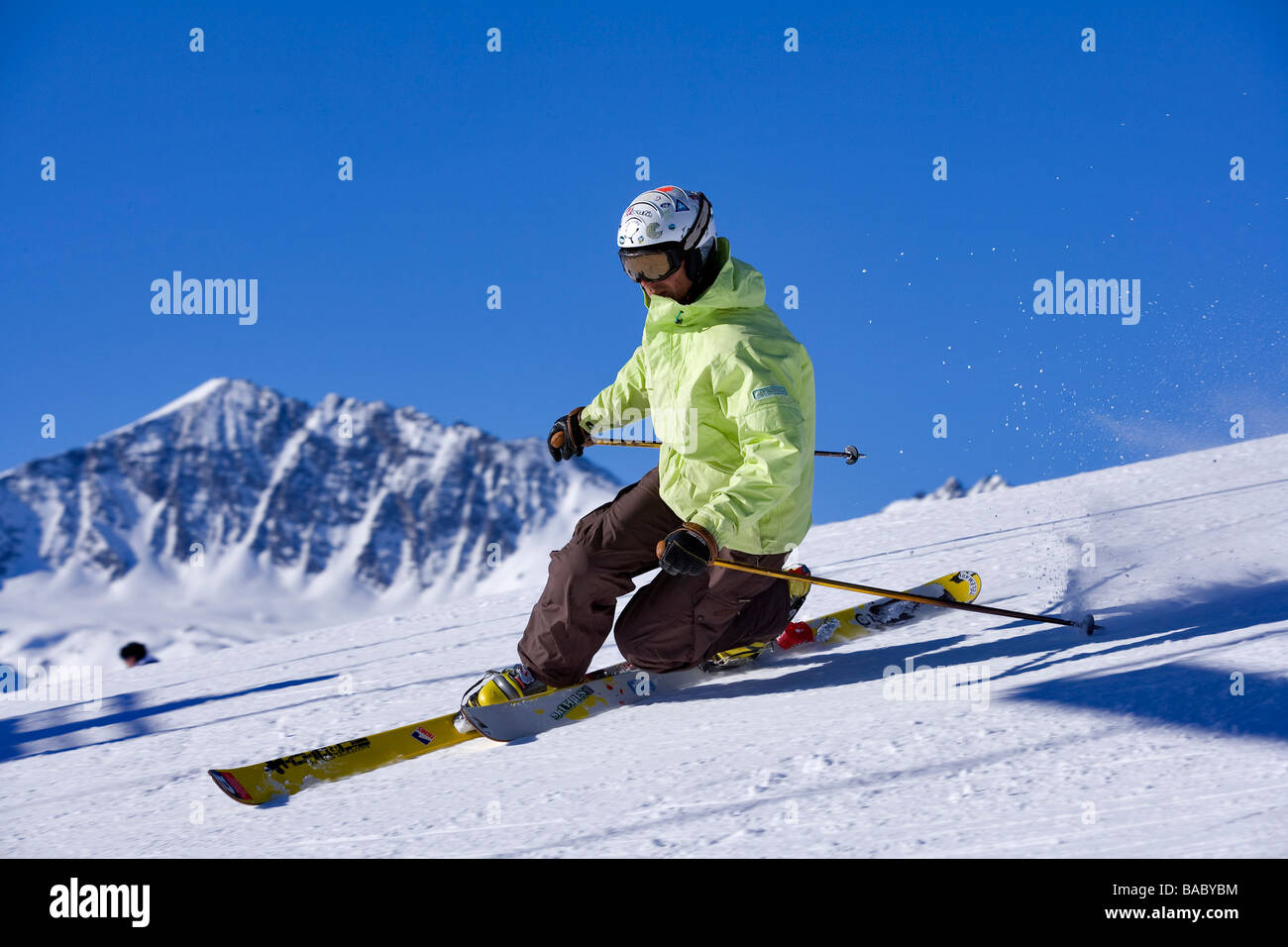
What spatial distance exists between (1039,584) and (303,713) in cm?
322

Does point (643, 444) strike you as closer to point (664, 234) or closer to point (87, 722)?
point (664, 234)

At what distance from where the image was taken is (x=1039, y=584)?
16.1 feet

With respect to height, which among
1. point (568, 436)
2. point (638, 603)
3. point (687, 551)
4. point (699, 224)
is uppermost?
point (699, 224)

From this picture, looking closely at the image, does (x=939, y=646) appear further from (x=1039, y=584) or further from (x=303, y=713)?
(x=303, y=713)

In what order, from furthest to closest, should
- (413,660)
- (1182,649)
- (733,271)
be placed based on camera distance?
1. (413,660)
2. (733,271)
3. (1182,649)

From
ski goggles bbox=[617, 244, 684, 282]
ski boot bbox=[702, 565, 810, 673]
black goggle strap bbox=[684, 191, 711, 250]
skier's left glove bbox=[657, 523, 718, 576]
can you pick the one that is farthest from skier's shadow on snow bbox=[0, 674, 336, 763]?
black goggle strap bbox=[684, 191, 711, 250]

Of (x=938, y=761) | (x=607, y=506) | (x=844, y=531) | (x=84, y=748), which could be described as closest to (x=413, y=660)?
(x=84, y=748)

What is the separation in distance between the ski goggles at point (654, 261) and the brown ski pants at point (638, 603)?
2.42 feet

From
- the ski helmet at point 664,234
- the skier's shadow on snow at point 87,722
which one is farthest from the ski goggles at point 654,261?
the skier's shadow on snow at point 87,722

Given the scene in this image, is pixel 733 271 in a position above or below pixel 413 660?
above

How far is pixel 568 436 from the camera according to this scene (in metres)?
4.58

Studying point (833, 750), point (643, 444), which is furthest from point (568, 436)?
point (833, 750)

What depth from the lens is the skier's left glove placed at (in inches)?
126

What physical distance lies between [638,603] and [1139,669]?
162 centimetres
